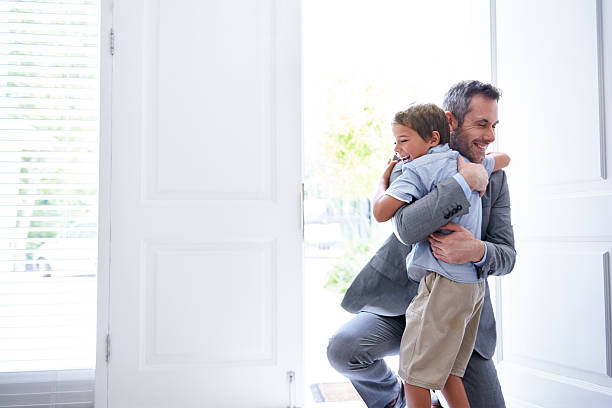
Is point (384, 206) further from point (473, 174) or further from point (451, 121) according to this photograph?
point (451, 121)

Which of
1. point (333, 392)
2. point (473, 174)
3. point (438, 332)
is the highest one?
point (473, 174)

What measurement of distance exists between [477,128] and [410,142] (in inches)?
10.4

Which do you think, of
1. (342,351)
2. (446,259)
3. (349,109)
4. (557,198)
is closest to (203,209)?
(342,351)

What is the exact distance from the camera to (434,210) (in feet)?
4.42

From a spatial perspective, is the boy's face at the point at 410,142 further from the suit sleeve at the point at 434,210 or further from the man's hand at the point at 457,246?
the man's hand at the point at 457,246

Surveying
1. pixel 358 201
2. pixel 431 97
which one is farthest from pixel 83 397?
pixel 358 201

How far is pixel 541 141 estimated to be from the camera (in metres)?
1.81

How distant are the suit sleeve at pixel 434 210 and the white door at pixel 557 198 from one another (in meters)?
0.63

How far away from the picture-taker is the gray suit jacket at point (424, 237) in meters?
1.35

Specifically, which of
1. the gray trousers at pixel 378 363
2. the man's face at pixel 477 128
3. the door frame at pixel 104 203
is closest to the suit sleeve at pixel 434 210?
the man's face at pixel 477 128

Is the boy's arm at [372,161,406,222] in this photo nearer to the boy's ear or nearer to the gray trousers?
the boy's ear

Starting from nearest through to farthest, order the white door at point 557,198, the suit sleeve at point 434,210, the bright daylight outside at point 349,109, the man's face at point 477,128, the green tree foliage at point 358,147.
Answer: the suit sleeve at point 434,210 < the man's face at point 477,128 < the white door at point 557,198 < the bright daylight outside at point 349,109 < the green tree foliage at point 358,147

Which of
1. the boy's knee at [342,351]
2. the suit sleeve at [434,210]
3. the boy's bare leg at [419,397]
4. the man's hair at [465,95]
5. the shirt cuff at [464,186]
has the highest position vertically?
the man's hair at [465,95]

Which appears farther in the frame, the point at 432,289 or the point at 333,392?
the point at 333,392
